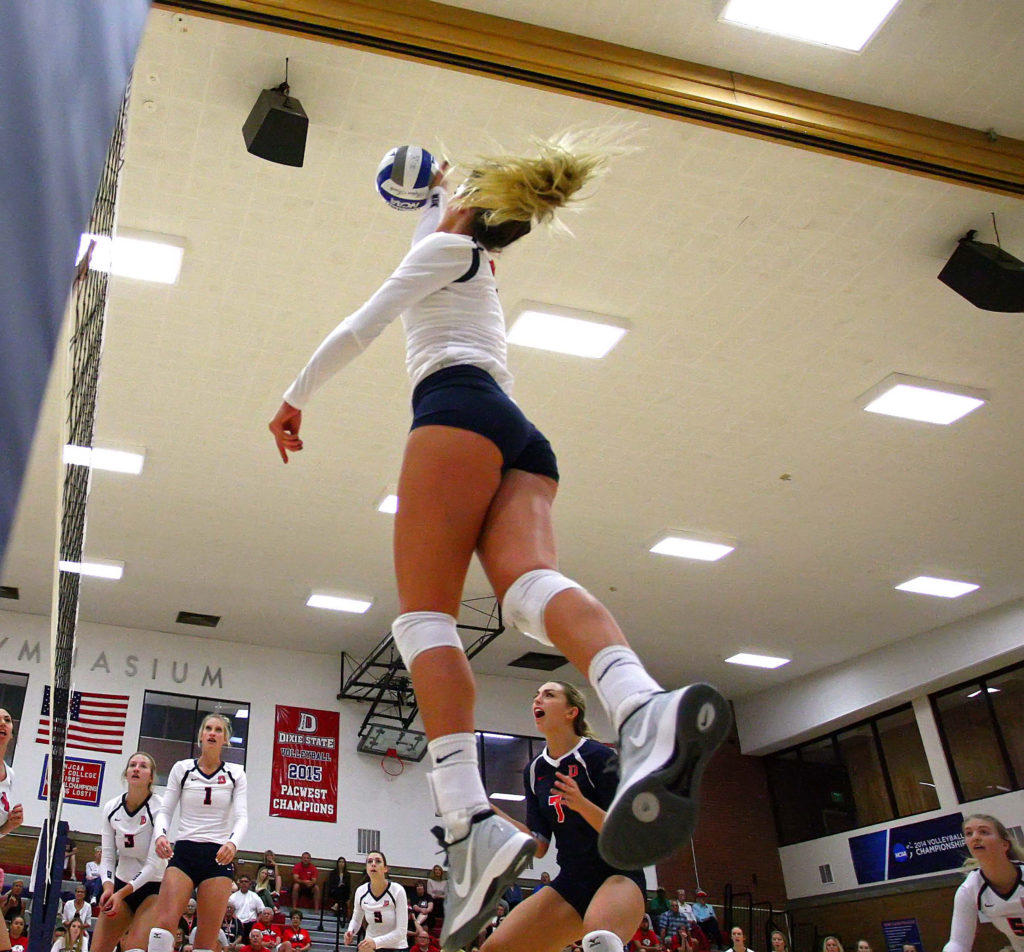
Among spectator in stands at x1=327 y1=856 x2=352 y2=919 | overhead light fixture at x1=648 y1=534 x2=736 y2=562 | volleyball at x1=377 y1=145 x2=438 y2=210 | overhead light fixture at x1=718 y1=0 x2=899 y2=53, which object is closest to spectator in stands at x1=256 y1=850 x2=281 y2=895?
spectator in stands at x1=327 y1=856 x2=352 y2=919

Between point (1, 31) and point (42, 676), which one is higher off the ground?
point (42, 676)

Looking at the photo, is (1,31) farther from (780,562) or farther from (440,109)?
(780,562)

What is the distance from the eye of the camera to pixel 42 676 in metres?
17.6

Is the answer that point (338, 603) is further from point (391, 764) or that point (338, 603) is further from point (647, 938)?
point (647, 938)

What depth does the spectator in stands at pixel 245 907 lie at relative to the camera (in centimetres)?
1455

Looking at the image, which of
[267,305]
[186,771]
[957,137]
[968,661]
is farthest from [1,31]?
[968,661]

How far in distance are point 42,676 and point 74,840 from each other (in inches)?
112

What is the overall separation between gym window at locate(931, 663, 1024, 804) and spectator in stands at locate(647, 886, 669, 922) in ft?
18.6

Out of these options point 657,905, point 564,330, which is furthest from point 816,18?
point 657,905

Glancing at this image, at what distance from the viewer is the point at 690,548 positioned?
1559cm

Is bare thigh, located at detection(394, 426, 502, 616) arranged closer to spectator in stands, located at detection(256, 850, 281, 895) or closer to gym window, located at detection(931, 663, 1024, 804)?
spectator in stands, located at detection(256, 850, 281, 895)

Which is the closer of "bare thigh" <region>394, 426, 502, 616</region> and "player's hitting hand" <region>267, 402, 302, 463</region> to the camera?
"bare thigh" <region>394, 426, 502, 616</region>

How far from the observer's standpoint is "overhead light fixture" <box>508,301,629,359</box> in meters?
10.2

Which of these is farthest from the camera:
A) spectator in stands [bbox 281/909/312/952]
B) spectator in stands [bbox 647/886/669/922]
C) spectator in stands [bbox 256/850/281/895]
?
spectator in stands [bbox 647/886/669/922]
